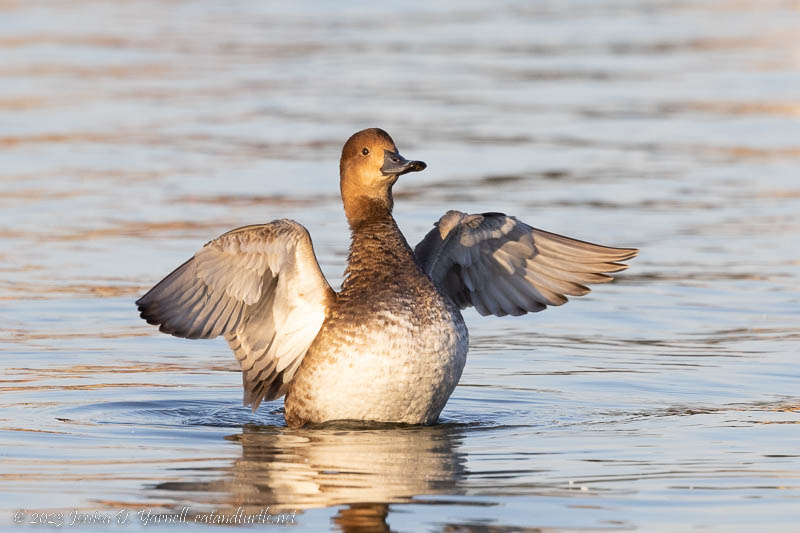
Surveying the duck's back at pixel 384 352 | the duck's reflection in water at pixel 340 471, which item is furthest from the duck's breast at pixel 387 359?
the duck's reflection in water at pixel 340 471

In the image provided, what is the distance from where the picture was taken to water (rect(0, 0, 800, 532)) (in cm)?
618

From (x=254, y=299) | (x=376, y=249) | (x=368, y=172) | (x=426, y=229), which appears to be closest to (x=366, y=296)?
(x=376, y=249)

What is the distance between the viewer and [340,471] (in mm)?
6426

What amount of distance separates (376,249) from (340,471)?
1518 mm

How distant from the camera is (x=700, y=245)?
11750mm

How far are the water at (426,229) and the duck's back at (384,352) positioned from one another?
0.50ft

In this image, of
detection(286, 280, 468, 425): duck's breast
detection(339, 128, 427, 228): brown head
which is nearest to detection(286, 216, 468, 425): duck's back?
detection(286, 280, 468, 425): duck's breast

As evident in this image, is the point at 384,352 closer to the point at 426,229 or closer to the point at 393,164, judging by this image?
the point at 393,164

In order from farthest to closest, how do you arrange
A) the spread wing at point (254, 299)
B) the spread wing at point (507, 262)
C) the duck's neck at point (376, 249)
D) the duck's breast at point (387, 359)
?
1. the spread wing at point (507, 262)
2. the duck's neck at point (376, 249)
3. the spread wing at point (254, 299)
4. the duck's breast at point (387, 359)

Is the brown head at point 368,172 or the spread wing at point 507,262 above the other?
the brown head at point 368,172

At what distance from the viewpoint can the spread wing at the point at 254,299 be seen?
734 centimetres

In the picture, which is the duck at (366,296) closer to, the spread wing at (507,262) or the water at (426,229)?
the spread wing at (507,262)

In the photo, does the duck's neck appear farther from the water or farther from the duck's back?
the water

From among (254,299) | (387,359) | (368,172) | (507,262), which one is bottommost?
(387,359)
